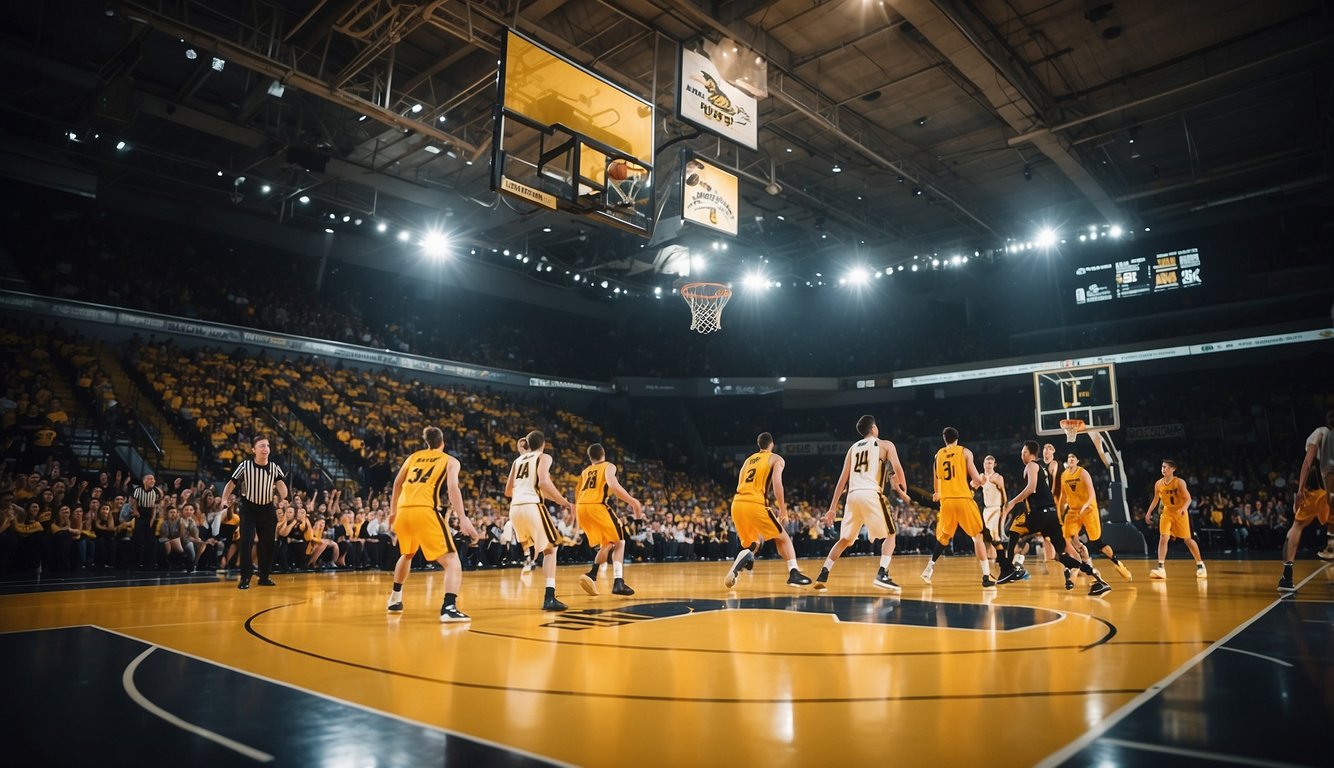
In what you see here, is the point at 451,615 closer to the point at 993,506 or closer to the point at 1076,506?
the point at 1076,506

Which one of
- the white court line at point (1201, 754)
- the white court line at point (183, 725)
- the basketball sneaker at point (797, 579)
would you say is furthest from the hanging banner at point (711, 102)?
the white court line at point (1201, 754)

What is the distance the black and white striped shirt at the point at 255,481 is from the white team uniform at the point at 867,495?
7158 mm

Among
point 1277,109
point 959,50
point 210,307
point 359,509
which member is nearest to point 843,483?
point 959,50

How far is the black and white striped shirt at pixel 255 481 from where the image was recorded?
31.6 ft

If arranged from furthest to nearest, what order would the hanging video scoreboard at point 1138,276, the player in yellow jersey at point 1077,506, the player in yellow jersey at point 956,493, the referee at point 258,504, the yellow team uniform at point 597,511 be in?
1. the hanging video scoreboard at point 1138,276
2. the player in yellow jersey at point 1077,506
3. the referee at point 258,504
4. the player in yellow jersey at point 956,493
5. the yellow team uniform at point 597,511

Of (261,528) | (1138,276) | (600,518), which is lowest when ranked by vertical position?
(261,528)

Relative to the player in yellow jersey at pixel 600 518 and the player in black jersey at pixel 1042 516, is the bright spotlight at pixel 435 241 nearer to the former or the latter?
the player in yellow jersey at pixel 600 518

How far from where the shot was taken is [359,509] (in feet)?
49.2

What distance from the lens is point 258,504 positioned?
387 inches

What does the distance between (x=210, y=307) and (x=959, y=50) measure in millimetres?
20167

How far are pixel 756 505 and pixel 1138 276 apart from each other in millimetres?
23621

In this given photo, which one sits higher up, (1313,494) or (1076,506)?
(1313,494)

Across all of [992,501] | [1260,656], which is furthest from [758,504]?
[992,501]

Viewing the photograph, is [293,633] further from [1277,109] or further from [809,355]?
[809,355]
